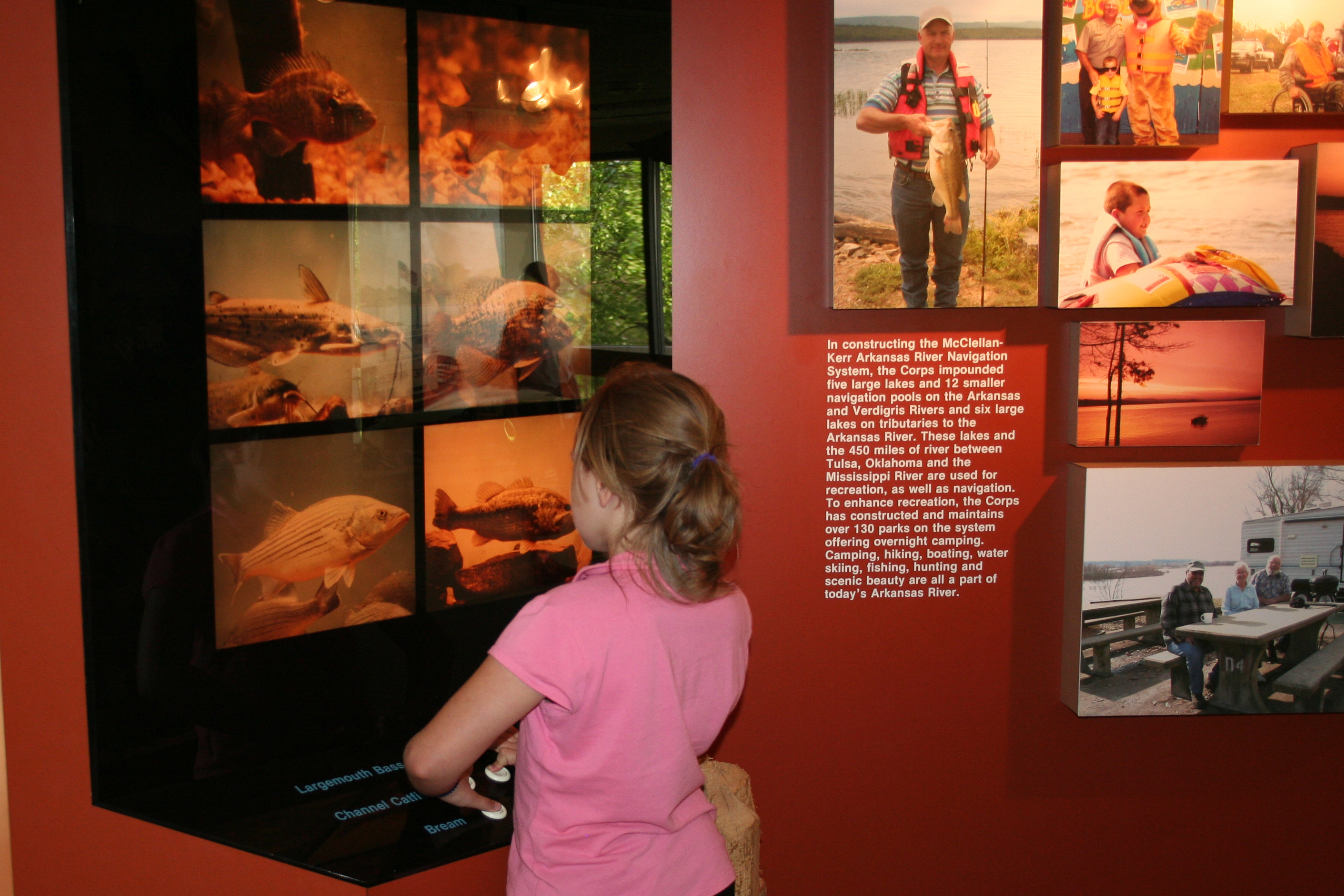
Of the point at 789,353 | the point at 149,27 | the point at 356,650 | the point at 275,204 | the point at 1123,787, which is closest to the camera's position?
the point at 149,27

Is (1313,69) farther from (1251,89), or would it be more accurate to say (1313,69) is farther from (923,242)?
(923,242)

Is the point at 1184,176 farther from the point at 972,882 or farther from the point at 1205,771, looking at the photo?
the point at 972,882

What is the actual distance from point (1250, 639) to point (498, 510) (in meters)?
1.90

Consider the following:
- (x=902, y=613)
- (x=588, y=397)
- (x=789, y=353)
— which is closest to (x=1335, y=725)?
(x=902, y=613)

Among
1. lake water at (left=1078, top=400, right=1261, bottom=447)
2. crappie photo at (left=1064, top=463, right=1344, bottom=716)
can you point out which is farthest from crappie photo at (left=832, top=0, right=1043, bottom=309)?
crappie photo at (left=1064, top=463, right=1344, bottom=716)

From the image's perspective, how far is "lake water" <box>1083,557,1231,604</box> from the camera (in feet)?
7.79

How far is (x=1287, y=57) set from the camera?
7.67 feet

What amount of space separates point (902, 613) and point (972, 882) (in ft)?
2.55

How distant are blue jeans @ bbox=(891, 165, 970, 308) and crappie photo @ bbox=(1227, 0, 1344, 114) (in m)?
0.75

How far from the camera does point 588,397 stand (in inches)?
93.7

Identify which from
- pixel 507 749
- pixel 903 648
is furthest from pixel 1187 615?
pixel 507 749

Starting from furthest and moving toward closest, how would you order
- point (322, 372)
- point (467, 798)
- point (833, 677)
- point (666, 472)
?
point (833, 677) < point (322, 372) < point (467, 798) < point (666, 472)

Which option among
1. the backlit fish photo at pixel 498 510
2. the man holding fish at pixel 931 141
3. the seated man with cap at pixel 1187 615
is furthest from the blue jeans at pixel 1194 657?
the backlit fish photo at pixel 498 510

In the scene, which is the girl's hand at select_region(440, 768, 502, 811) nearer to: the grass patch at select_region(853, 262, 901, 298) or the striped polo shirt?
the grass patch at select_region(853, 262, 901, 298)
